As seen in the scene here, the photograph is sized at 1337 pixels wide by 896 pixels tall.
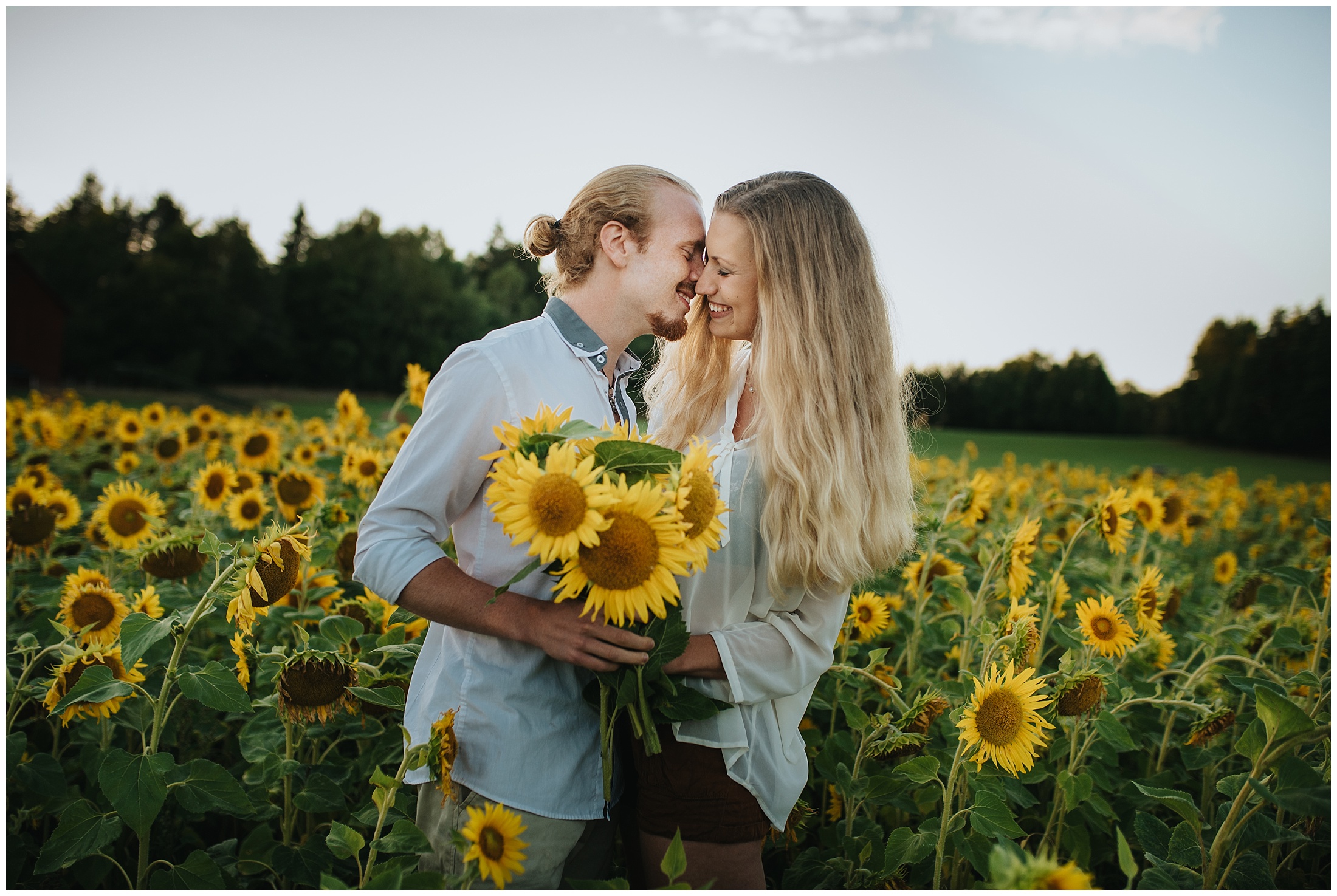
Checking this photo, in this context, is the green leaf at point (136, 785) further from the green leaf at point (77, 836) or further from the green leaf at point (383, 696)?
the green leaf at point (383, 696)

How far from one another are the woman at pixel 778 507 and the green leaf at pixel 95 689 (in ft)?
3.96

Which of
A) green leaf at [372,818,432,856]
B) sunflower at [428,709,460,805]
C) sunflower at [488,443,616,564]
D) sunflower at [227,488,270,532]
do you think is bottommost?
green leaf at [372,818,432,856]

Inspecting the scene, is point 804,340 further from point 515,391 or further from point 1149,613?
point 1149,613

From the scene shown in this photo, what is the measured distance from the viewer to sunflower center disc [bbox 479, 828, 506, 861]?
1.55m

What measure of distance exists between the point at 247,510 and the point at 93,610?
139 cm

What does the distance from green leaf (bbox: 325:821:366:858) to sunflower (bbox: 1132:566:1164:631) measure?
267cm

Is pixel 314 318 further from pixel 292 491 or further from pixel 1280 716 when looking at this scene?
pixel 1280 716

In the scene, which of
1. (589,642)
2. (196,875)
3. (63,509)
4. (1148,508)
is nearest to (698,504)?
(589,642)

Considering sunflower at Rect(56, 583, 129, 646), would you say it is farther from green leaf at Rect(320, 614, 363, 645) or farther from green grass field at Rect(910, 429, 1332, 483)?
green grass field at Rect(910, 429, 1332, 483)

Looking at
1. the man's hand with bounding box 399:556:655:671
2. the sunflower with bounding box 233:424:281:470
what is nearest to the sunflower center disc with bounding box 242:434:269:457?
the sunflower with bounding box 233:424:281:470

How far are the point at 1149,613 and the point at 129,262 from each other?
5019 centimetres

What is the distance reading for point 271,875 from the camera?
2287mm

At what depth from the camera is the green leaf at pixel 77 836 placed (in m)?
1.85

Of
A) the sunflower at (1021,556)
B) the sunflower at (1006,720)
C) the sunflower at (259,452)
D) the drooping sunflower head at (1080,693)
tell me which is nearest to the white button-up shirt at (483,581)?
the sunflower at (1006,720)
